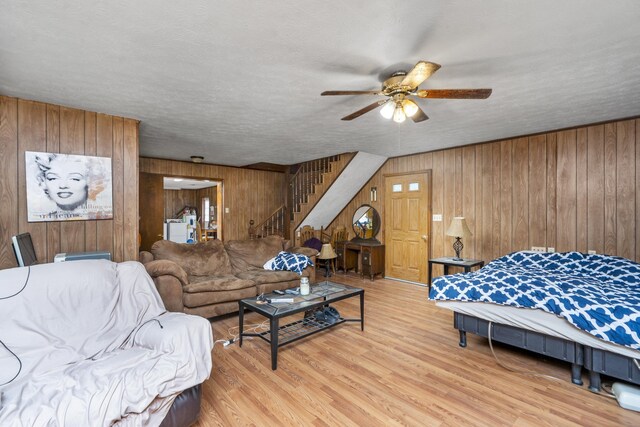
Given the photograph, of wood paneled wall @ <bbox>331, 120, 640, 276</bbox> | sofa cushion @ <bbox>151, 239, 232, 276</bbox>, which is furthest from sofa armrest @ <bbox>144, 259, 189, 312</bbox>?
wood paneled wall @ <bbox>331, 120, 640, 276</bbox>

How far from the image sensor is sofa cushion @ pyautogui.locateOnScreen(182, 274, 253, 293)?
134 inches

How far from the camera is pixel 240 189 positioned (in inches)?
283

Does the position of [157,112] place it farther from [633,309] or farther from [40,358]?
[633,309]

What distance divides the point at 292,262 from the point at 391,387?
2.43 metres

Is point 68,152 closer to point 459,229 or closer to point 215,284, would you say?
point 215,284

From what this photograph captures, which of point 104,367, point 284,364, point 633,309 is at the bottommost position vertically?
point 284,364

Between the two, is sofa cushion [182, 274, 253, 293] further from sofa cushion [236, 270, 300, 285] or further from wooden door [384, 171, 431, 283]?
wooden door [384, 171, 431, 283]

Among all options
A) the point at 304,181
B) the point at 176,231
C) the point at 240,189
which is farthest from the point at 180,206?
the point at 304,181

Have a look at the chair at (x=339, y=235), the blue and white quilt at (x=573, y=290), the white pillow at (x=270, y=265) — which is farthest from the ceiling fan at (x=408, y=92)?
the chair at (x=339, y=235)

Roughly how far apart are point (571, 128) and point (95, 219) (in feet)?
19.3

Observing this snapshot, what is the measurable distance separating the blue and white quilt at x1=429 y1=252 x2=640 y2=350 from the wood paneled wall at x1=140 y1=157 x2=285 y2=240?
205 inches

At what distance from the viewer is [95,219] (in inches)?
127

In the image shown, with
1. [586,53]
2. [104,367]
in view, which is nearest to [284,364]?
[104,367]

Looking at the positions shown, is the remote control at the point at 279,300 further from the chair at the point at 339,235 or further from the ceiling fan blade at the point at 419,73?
the chair at the point at 339,235
